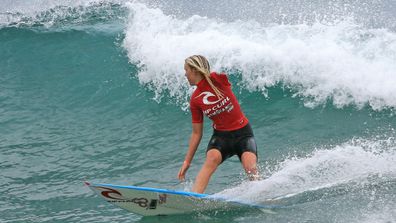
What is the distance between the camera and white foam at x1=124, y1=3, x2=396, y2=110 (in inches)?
392

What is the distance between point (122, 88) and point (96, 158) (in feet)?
8.31

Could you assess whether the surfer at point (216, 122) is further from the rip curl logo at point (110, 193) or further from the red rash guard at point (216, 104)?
the rip curl logo at point (110, 193)

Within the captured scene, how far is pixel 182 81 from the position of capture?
10.7 m

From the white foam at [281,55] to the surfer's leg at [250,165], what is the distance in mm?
3570

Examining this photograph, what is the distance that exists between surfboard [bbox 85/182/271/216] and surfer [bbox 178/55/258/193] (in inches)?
6.2

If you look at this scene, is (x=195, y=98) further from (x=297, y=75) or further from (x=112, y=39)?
(x=112, y=39)

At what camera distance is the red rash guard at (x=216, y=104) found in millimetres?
6332

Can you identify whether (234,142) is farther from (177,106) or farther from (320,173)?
Result: (177,106)

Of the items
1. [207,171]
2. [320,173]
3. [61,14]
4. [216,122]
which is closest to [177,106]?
[320,173]

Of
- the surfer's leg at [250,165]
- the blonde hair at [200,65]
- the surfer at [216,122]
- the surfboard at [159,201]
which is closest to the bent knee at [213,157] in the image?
the surfer at [216,122]

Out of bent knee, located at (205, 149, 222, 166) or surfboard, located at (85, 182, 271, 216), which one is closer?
surfboard, located at (85, 182, 271, 216)

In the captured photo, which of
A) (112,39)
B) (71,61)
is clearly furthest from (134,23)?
(71,61)

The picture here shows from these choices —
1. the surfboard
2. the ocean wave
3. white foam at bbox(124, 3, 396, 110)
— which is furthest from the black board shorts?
the ocean wave

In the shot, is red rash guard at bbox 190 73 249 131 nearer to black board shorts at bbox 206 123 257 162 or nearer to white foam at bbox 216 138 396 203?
black board shorts at bbox 206 123 257 162
